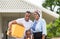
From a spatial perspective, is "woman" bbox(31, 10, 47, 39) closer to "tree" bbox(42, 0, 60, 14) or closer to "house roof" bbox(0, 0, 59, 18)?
"house roof" bbox(0, 0, 59, 18)

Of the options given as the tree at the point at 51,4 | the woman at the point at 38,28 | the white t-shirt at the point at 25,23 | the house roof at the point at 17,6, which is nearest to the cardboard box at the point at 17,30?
the white t-shirt at the point at 25,23

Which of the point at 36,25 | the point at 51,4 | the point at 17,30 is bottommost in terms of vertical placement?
the point at 51,4

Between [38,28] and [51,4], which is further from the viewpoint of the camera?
[51,4]

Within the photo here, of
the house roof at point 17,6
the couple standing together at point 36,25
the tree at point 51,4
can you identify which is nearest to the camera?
the couple standing together at point 36,25

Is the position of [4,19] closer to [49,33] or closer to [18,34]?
[49,33]

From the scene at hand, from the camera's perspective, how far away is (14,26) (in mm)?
5824

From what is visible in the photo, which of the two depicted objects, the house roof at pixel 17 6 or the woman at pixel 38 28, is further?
the house roof at pixel 17 6

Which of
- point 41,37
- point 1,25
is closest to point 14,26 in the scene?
point 41,37

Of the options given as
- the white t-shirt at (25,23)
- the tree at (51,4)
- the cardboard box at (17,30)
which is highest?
the white t-shirt at (25,23)

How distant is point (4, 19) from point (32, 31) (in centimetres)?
1052

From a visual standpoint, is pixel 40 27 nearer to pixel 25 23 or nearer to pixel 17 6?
pixel 25 23

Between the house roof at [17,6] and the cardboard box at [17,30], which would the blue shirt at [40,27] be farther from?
the house roof at [17,6]

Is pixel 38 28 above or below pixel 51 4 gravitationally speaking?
above

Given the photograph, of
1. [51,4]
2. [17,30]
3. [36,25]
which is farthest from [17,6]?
[51,4]
